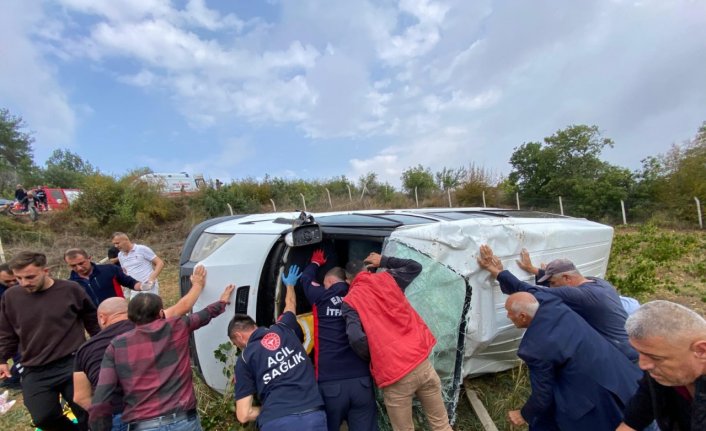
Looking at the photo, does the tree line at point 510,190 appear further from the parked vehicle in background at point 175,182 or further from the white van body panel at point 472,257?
the white van body panel at point 472,257

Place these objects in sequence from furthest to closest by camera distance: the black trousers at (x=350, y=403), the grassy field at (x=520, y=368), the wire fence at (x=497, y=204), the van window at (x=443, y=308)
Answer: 1. the wire fence at (x=497, y=204)
2. the grassy field at (x=520, y=368)
3. the van window at (x=443, y=308)
4. the black trousers at (x=350, y=403)

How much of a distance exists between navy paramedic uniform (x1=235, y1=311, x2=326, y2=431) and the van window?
889 millimetres

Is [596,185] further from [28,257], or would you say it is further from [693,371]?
[28,257]

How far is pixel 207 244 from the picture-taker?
136 inches

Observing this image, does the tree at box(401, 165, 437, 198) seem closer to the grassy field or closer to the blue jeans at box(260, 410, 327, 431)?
the grassy field

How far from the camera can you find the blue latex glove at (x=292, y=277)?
2.99 m

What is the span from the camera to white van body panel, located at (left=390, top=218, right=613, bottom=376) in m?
2.59

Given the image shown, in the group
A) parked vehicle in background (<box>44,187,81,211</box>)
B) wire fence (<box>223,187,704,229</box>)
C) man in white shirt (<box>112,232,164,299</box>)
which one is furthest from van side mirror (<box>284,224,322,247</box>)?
parked vehicle in background (<box>44,187,81,211</box>)

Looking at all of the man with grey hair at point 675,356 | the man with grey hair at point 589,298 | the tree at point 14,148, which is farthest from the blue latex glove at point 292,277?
the tree at point 14,148

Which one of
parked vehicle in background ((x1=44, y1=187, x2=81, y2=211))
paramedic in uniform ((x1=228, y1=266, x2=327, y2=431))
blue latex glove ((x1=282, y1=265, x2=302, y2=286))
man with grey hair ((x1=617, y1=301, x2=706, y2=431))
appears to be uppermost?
parked vehicle in background ((x1=44, y1=187, x2=81, y2=211))

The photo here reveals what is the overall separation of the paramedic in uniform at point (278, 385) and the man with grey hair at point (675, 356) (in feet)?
5.52

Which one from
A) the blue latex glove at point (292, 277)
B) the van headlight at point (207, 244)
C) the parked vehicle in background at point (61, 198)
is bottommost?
the blue latex glove at point (292, 277)

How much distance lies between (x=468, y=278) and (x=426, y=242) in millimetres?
380

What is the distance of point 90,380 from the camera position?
2.27 metres
